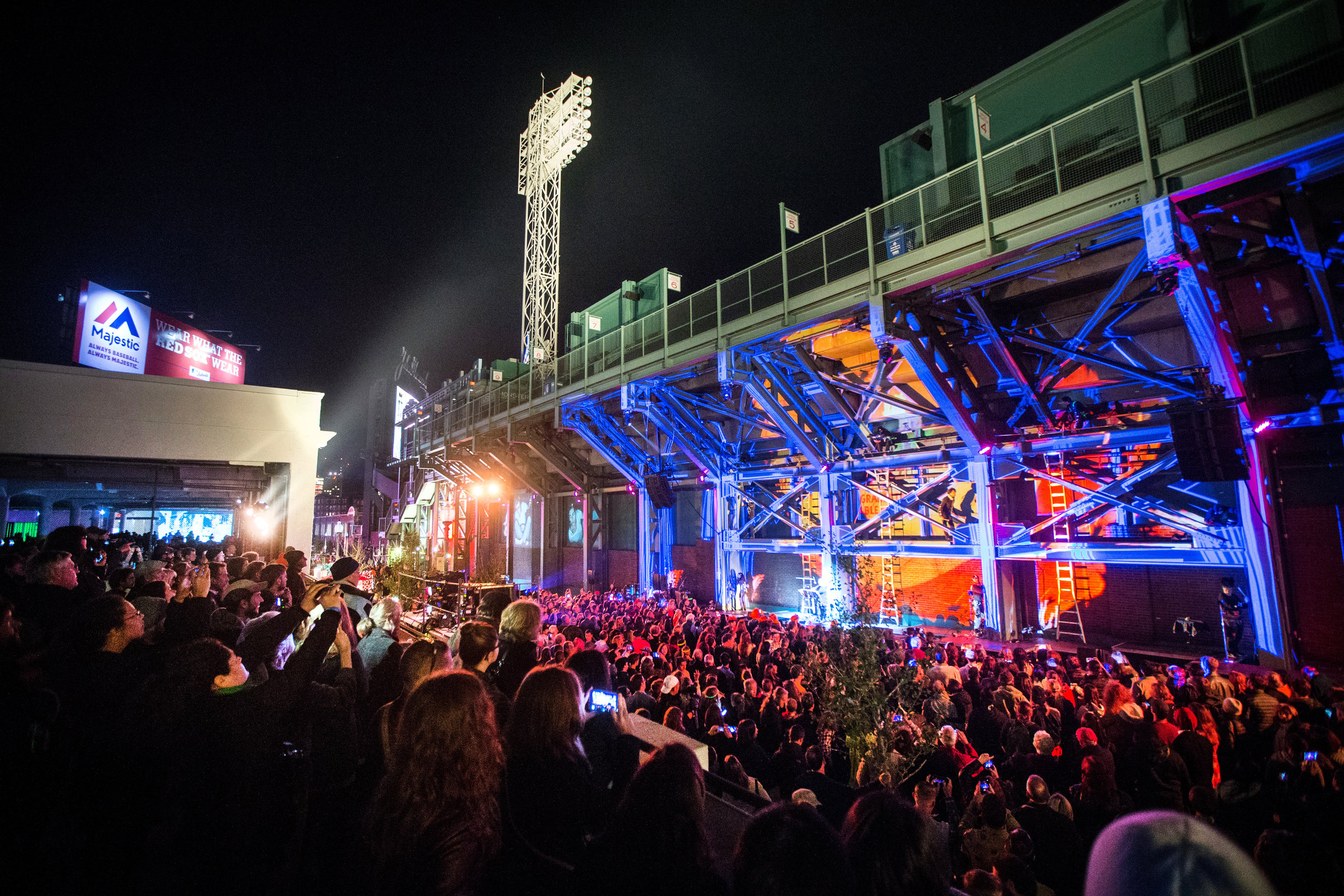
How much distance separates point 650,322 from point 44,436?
12010 mm

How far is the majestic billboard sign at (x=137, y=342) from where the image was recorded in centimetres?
1269

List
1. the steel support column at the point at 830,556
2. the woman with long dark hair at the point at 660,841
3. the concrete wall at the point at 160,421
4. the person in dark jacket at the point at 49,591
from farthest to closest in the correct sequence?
the steel support column at the point at 830,556 < the concrete wall at the point at 160,421 < the person in dark jacket at the point at 49,591 < the woman with long dark hair at the point at 660,841

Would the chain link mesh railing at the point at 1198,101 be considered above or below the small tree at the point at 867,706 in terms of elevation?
above

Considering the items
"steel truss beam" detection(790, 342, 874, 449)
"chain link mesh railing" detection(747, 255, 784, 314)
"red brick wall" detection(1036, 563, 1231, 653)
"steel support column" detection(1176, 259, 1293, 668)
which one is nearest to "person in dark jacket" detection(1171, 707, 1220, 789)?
"steel support column" detection(1176, 259, 1293, 668)

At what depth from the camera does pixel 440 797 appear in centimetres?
209

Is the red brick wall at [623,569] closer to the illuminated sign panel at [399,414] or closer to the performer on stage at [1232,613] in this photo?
the performer on stage at [1232,613]

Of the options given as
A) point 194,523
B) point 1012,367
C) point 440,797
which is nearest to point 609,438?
point 1012,367

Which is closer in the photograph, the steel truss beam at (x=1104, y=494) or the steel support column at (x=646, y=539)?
the steel truss beam at (x=1104, y=494)

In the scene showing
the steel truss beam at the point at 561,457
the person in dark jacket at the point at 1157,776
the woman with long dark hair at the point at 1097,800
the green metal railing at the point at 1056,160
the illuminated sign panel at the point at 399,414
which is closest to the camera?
the woman with long dark hair at the point at 1097,800

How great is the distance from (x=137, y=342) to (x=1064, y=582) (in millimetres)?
22500

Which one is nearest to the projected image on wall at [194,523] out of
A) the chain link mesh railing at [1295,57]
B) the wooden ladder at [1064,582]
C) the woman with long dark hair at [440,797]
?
the wooden ladder at [1064,582]

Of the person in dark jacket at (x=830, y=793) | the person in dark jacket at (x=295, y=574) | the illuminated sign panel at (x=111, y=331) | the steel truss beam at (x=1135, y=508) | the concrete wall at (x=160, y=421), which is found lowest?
the person in dark jacket at (x=830, y=793)

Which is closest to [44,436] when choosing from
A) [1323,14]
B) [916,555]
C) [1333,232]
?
[916,555]

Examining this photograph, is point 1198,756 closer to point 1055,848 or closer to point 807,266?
point 1055,848
